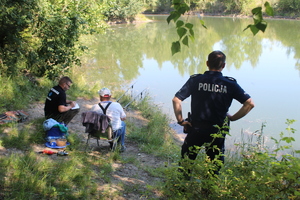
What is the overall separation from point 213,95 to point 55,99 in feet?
9.35

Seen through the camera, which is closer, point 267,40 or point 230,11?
point 267,40

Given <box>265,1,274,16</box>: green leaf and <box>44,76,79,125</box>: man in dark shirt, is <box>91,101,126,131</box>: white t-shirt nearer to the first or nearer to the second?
<box>44,76,79,125</box>: man in dark shirt

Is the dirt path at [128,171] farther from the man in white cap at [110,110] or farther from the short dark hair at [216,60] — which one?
the short dark hair at [216,60]

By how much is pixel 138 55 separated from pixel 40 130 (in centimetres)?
1369

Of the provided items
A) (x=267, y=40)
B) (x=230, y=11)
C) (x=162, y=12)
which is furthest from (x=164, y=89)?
(x=162, y=12)

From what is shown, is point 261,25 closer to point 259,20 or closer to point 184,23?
point 259,20

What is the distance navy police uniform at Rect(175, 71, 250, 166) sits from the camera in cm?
284

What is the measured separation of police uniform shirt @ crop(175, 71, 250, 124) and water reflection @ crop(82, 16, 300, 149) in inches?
202

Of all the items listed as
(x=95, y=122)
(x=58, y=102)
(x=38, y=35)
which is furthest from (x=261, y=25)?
(x=38, y=35)

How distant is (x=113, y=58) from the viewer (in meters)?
16.5

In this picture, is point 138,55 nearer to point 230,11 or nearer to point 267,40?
point 267,40

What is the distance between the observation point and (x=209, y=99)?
2850 mm

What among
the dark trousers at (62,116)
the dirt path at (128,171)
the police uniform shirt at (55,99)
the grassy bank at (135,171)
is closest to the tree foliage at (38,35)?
the dirt path at (128,171)

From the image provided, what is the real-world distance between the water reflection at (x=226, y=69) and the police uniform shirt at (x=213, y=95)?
16.8 feet
